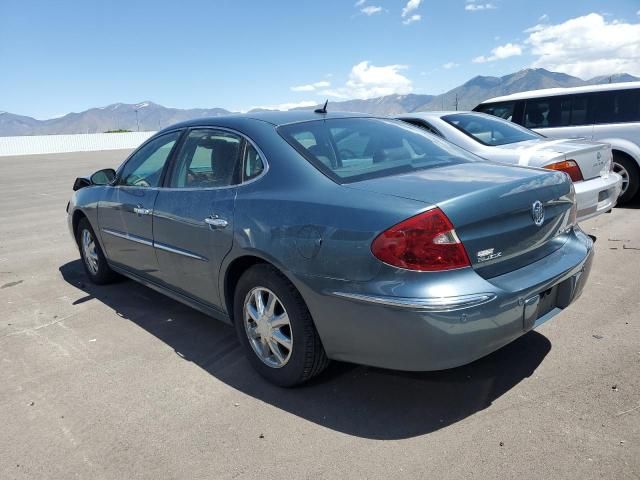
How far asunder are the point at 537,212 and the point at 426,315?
3.09 ft

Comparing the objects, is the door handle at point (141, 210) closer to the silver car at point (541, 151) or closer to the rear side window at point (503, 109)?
the silver car at point (541, 151)

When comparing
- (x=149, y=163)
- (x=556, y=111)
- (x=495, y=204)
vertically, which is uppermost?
(x=556, y=111)

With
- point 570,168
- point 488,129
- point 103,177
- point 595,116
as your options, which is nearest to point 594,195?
point 570,168

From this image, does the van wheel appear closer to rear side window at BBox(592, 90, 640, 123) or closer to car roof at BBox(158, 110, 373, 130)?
rear side window at BBox(592, 90, 640, 123)

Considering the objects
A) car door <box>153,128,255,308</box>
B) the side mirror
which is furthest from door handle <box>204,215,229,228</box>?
the side mirror

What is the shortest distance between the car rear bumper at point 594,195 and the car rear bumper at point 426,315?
314 cm

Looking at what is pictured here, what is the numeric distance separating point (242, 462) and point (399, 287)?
1.10 metres

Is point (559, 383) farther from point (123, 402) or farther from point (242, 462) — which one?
point (123, 402)

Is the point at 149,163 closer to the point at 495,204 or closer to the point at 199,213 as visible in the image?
the point at 199,213

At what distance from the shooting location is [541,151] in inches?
214

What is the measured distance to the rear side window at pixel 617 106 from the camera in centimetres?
752

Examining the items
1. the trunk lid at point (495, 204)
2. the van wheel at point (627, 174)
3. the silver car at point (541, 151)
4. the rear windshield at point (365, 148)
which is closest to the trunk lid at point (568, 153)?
the silver car at point (541, 151)

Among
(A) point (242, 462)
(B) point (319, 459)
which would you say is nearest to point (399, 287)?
(B) point (319, 459)

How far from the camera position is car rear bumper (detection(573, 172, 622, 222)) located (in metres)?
5.45
